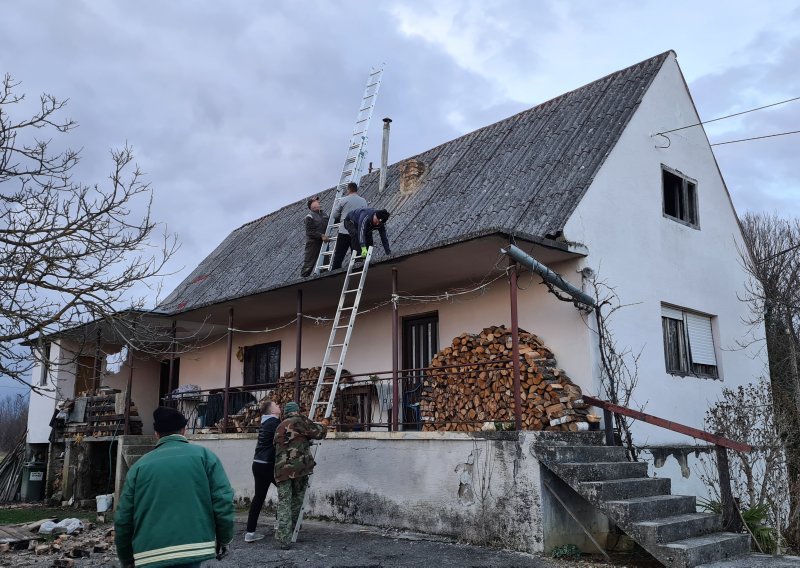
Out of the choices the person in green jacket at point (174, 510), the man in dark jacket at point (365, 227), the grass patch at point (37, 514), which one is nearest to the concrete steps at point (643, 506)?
the man in dark jacket at point (365, 227)

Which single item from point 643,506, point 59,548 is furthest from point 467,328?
point 59,548

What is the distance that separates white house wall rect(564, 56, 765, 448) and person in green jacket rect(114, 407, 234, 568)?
666cm

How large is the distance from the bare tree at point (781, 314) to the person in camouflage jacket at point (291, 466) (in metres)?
6.18

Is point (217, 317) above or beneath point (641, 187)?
beneath

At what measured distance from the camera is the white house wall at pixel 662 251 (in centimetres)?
1030

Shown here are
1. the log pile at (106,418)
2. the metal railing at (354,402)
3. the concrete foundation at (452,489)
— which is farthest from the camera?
the log pile at (106,418)

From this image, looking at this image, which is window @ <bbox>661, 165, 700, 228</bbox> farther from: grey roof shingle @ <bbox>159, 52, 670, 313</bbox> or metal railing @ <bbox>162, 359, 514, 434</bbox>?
metal railing @ <bbox>162, 359, 514, 434</bbox>

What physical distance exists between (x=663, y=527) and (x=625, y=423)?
2.46 m

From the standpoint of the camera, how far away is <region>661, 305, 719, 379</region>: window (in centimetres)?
1125

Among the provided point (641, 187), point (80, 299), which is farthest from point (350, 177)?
point (80, 299)

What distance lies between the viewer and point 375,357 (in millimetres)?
12977

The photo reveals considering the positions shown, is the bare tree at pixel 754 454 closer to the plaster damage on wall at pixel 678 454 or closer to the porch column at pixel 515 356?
the plaster damage on wall at pixel 678 454

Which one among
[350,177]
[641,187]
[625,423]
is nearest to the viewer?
[625,423]

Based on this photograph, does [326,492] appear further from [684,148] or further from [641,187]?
[684,148]
